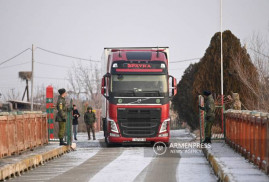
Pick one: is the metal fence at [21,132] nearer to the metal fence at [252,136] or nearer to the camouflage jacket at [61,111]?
the camouflage jacket at [61,111]

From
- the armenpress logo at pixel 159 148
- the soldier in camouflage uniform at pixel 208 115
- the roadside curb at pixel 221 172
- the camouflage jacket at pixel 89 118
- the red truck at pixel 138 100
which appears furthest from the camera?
the camouflage jacket at pixel 89 118

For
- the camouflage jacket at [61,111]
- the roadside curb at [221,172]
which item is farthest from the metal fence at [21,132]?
the roadside curb at [221,172]

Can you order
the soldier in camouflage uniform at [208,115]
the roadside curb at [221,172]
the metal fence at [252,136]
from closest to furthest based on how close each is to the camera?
1. the roadside curb at [221,172]
2. the metal fence at [252,136]
3. the soldier in camouflage uniform at [208,115]

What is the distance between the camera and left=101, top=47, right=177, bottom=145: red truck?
25562mm

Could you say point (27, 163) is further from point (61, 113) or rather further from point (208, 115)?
point (208, 115)

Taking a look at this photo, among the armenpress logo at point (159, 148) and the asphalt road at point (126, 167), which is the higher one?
the armenpress logo at point (159, 148)

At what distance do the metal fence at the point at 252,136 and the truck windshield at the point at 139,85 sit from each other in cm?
387

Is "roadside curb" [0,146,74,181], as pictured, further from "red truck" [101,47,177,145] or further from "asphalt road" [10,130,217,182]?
"red truck" [101,47,177,145]

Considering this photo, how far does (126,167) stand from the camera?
57.6 feet

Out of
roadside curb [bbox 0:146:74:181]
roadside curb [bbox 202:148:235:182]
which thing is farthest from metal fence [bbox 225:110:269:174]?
roadside curb [bbox 0:146:74:181]

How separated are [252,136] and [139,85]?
32.8 ft

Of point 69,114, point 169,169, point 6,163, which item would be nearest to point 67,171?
point 6,163

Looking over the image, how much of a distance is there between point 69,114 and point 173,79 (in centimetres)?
427

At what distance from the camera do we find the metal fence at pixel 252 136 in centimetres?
1379
